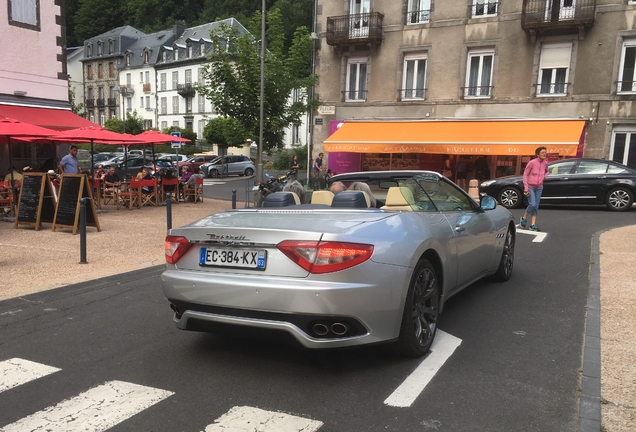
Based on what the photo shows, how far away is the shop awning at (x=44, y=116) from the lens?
17469 mm

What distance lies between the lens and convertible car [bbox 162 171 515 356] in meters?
3.43

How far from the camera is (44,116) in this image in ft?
60.5

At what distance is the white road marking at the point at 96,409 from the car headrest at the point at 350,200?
199 cm

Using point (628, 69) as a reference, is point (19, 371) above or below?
below

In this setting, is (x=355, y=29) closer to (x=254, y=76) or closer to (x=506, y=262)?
(x=254, y=76)

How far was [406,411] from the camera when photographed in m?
3.22

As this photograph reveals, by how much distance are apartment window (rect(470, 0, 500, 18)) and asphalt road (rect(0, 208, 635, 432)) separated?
64.5 feet

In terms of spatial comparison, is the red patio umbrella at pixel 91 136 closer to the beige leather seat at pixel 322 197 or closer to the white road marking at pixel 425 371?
the beige leather seat at pixel 322 197

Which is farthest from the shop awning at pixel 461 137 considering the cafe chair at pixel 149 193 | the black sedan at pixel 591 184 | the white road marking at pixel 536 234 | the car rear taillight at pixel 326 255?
the car rear taillight at pixel 326 255

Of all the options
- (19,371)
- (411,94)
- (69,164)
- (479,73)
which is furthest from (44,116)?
(479,73)

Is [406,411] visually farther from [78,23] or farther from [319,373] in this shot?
[78,23]

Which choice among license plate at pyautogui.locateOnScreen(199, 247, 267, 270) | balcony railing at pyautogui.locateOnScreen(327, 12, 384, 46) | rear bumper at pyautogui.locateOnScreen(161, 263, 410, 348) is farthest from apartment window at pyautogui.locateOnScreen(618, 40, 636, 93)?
license plate at pyautogui.locateOnScreen(199, 247, 267, 270)

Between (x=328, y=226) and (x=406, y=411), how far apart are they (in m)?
1.27

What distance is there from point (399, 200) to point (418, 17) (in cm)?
2156
